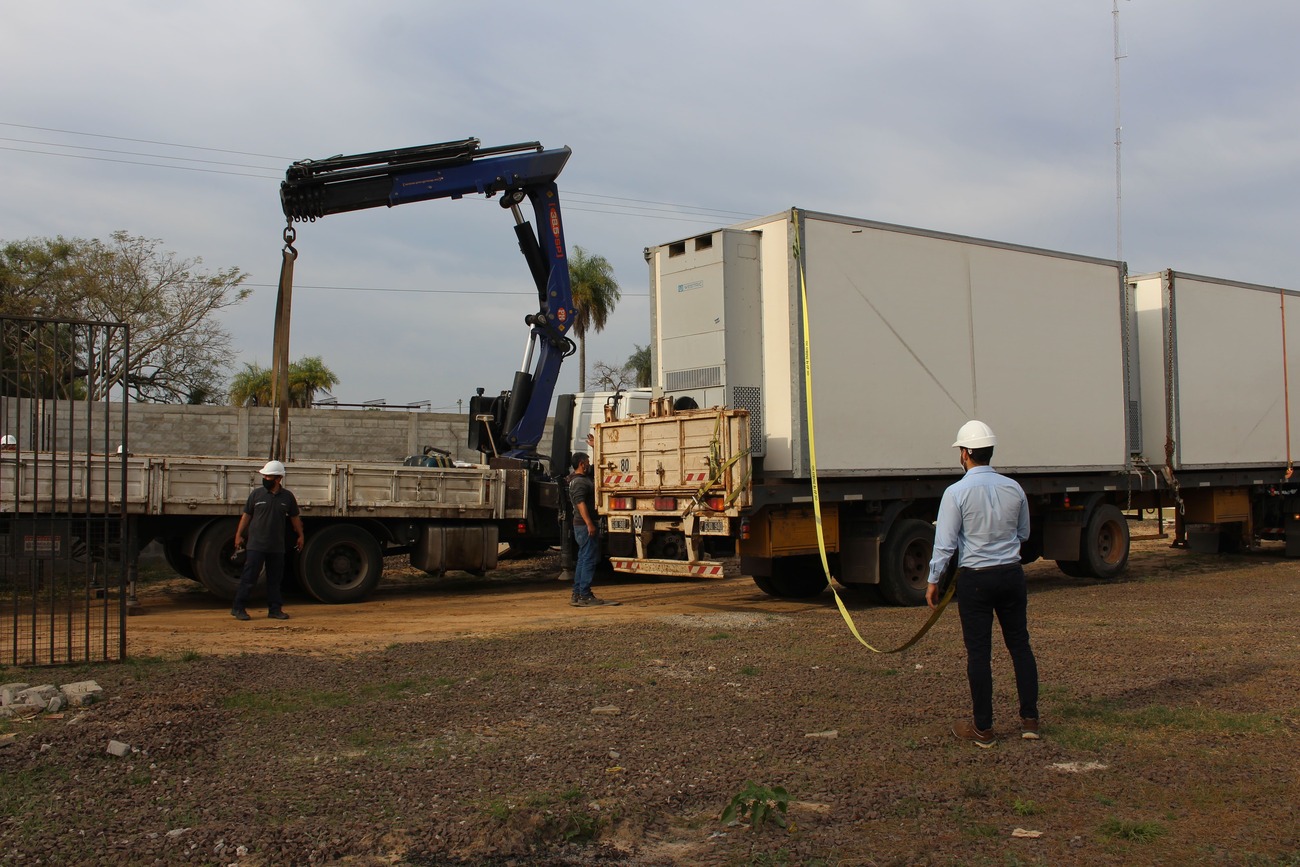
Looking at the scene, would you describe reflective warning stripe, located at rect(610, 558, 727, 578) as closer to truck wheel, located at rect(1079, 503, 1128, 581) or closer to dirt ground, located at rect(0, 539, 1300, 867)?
dirt ground, located at rect(0, 539, 1300, 867)

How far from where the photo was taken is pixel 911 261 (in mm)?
12023

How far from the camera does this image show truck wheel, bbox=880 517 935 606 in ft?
39.2

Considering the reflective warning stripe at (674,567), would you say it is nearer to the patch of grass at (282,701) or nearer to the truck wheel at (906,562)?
the truck wheel at (906,562)

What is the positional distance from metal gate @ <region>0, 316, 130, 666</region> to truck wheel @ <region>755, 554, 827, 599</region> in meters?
7.44

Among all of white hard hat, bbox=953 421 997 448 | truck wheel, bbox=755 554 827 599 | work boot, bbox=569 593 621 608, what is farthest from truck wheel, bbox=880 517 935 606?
white hard hat, bbox=953 421 997 448

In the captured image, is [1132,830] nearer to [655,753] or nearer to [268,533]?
[655,753]

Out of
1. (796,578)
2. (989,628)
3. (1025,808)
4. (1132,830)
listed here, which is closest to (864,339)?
(796,578)

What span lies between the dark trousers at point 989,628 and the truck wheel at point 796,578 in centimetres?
721

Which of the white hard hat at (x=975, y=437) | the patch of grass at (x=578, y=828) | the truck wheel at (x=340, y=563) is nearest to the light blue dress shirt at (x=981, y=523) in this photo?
the white hard hat at (x=975, y=437)

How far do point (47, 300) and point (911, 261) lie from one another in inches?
1028

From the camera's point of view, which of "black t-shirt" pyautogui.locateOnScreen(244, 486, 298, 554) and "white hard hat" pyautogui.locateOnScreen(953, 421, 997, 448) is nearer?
"white hard hat" pyautogui.locateOnScreen(953, 421, 997, 448)

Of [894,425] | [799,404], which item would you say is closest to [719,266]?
[799,404]

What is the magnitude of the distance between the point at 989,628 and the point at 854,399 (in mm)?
5689

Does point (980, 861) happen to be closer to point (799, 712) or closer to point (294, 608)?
point (799, 712)
